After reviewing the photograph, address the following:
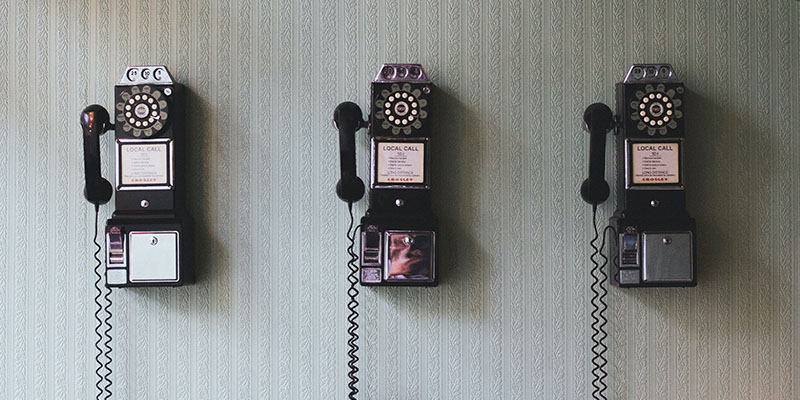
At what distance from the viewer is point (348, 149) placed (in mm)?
1686

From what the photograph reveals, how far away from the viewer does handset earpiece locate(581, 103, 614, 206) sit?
5.53 ft

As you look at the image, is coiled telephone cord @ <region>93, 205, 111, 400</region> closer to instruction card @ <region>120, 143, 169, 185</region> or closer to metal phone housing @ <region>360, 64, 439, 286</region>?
instruction card @ <region>120, 143, 169, 185</region>

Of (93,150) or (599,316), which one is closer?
(93,150)

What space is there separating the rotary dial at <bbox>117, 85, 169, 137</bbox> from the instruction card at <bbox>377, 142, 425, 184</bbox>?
0.55 m

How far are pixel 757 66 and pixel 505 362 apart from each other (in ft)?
3.33

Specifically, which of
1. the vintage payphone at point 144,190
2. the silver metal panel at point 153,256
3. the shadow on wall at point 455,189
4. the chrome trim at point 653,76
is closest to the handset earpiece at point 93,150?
the vintage payphone at point 144,190

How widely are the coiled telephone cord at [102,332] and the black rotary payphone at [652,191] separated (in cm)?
127

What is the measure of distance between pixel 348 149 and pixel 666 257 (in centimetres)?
84

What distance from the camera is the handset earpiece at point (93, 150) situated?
1672 mm

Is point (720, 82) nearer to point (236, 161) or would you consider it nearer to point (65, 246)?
point (236, 161)

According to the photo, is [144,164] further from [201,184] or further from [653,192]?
[653,192]

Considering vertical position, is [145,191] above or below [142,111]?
below

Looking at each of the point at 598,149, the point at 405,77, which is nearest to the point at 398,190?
the point at 405,77

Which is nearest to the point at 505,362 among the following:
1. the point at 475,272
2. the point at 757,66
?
the point at 475,272
